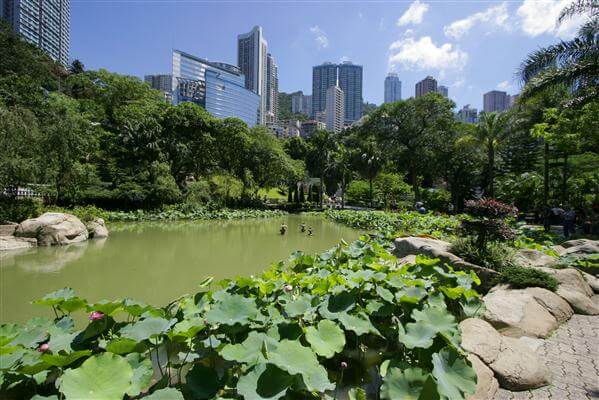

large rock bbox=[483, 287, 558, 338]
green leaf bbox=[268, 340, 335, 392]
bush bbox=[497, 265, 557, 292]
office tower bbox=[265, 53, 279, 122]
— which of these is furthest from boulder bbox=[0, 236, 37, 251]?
office tower bbox=[265, 53, 279, 122]

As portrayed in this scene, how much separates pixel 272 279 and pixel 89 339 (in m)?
1.78

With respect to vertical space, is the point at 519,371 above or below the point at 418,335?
below

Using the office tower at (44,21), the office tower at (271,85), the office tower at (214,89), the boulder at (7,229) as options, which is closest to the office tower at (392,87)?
the office tower at (271,85)

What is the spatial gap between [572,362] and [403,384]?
234cm

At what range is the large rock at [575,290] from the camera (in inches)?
176

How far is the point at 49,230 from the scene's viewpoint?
10.8 m

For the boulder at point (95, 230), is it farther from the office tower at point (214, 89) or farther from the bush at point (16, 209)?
the office tower at point (214, 89)

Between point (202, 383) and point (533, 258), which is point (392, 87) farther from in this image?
point (202, 383)

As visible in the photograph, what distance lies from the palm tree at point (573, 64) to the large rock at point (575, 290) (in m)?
7.60

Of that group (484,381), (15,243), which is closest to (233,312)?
(484,381)

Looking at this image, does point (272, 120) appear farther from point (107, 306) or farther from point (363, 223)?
point (107, 306)

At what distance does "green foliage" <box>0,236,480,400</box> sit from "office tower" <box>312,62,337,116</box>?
447ft

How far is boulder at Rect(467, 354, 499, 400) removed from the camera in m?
2.48

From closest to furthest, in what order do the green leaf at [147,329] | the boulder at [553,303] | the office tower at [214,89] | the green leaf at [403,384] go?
1. the green leaf at [403,384]
2. the green leaf at [147,329]
3. the boulder at [553,303]
4. the office tower at [214,89]
